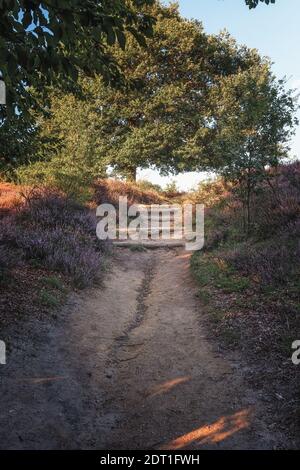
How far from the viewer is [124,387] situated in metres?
5.29

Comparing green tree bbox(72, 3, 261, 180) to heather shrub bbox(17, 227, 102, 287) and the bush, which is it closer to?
the bush

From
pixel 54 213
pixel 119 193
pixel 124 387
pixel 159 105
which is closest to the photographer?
pixel 124 387

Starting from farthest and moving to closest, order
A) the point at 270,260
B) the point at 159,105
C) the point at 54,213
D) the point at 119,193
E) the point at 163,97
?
the point at 159,105
the point at 163,97
the point at 119,193
the point at 54,213
the point at 270,260

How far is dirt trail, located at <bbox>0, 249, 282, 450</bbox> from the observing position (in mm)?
4176

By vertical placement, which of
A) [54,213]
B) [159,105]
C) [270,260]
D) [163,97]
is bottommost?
[270,260]

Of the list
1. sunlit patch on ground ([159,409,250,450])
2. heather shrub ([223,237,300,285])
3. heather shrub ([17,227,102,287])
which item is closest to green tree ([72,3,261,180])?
heather shrub ([17,227,102,287])

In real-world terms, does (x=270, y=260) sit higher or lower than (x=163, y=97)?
lower

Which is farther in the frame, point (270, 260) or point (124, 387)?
point (270, 260)

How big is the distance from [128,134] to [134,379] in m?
22.0

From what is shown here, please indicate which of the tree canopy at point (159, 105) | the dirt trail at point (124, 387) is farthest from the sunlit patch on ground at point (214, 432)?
the tree canopy at point (159, 105)

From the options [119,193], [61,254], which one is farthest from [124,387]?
[119,193]

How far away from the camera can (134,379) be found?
5.47 metres

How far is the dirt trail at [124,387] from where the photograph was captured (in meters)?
4.18

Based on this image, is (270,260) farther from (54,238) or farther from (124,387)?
(54,238)
